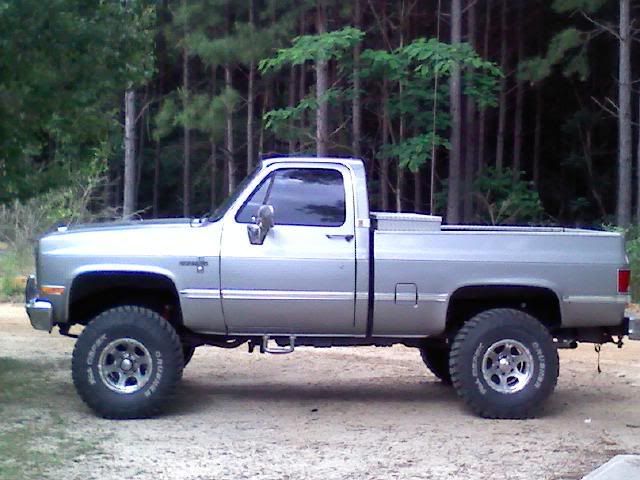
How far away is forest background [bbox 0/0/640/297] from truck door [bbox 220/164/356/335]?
2774 millimetres

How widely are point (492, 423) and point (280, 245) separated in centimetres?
237

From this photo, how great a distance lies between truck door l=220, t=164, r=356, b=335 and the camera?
917 centimetres

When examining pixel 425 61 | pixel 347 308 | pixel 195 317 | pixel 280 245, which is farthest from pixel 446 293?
pixel 425 61

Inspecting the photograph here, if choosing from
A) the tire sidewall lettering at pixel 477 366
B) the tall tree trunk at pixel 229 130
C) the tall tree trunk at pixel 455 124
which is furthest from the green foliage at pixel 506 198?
the tire sidewall lettering at pixel 477 366

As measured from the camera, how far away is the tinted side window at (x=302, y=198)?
9.45 metres

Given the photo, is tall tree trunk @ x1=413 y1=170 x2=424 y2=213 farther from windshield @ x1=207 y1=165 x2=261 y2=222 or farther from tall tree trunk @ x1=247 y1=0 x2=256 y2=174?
windshield @ x1=207 y1=165 x2=261 y2=222

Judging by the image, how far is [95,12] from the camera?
1109 cm

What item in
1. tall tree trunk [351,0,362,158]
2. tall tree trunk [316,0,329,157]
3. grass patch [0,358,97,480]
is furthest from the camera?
tall tree trunk [351,0,362,158]

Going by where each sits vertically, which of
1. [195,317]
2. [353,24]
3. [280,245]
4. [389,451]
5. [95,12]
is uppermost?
[353,24]

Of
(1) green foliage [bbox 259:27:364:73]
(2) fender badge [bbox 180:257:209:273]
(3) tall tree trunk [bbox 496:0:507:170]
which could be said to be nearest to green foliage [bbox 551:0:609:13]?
(3) tall tree trunk [bbox 496:0:507:170]

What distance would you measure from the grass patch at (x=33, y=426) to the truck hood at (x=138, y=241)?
1419 mm

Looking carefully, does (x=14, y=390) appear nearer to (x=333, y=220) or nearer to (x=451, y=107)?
(x=333, y=220)

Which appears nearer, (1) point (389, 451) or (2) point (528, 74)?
(1) point (389, 451)

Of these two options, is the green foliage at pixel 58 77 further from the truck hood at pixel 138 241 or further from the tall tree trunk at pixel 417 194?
→ the tall tree trunk at pixel 417 194
